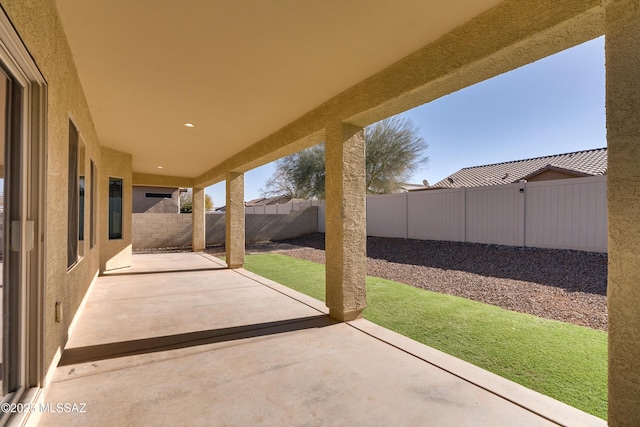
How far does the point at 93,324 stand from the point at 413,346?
12.8 feet

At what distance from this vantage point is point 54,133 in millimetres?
2533

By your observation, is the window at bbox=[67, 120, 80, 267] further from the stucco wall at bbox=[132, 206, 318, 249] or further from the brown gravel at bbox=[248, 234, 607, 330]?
the stucco wall at bbox=[132, 206, 318, 249]

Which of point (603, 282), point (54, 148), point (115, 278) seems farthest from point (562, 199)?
point (115, 278)

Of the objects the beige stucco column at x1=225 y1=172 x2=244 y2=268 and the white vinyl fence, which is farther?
the beige stucco column at x1=225 y1=172 x2=244 y2=268

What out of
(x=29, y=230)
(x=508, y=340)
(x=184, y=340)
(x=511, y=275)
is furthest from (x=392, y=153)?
(x=29, y=230)

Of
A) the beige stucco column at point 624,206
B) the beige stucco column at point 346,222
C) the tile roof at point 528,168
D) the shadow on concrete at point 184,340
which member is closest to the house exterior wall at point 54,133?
the shadow on concrete at point 184,340

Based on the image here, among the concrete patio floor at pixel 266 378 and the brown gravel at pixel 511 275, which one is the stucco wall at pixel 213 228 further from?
the concrete patio floor at pixel 266 378

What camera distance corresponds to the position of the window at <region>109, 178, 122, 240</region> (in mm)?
7332

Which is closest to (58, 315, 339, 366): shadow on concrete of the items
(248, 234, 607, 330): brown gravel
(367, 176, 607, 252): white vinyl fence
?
(248, 234, 607, 330): brown gravel

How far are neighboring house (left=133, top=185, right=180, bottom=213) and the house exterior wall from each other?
18.4m

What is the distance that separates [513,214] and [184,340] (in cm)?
898

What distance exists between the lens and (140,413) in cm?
211

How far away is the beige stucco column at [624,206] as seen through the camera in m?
1.63

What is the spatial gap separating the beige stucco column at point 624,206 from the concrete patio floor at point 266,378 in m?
0.52
